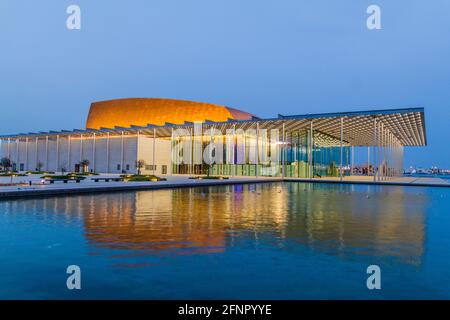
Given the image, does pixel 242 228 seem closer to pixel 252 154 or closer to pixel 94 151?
pixel 252 154

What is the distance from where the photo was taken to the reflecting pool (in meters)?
4.48

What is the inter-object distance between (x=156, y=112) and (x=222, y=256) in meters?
54.6

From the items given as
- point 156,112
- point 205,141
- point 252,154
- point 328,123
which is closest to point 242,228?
point 328,123

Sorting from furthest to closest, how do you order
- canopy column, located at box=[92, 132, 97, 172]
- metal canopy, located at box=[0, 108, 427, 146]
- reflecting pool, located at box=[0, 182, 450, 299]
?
canopy column, located at box=[92, 132, 97, 172] → metal canopy, located at box=[0, 108, 427, 146] → reflecting pool, located at box=[0, 182, 450, 299]

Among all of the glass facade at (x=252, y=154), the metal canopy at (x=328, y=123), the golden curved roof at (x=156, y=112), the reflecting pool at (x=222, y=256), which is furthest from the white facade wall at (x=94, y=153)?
the reflecting pool at (x=222, y=256)

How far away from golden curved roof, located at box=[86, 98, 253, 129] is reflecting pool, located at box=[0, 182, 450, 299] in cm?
4824

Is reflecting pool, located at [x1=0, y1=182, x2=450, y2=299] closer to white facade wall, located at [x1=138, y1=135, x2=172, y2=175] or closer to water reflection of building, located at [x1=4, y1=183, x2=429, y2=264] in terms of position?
water reflection of building, located at [x1=4, y1=183, x2=429, y2=264]

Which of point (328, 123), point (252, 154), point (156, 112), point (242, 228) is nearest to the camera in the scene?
point (242, 228)

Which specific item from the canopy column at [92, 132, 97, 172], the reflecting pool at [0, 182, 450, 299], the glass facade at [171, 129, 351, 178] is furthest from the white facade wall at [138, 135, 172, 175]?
the reflecting pool at [0, 182, 450, 299]

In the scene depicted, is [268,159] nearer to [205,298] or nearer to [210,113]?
[210,113]

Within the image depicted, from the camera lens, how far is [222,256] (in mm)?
6082

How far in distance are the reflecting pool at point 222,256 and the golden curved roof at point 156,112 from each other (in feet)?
158

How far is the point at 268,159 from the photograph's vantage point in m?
47.7
